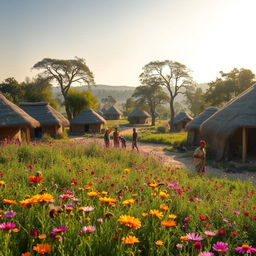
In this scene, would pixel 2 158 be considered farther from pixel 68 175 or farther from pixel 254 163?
pixel 254 163

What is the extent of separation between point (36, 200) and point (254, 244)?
2.36 meters

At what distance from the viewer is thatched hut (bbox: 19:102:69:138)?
2594cm

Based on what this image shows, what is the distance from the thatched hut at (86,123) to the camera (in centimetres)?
3244

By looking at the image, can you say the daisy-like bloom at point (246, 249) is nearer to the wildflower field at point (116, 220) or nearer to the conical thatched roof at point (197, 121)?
the wildflower field at point (116, 220)

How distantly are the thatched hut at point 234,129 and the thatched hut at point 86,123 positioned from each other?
1747cm

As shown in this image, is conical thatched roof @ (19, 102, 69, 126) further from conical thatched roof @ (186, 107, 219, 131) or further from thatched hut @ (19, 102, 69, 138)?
conical thatched roof @ (186, 107, 219, 131)

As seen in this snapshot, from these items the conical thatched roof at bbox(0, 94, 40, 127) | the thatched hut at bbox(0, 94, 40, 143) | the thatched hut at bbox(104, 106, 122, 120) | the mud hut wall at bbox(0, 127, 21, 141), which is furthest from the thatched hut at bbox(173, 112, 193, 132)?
the thatched hut at bbox(104, 106, 122, 120)

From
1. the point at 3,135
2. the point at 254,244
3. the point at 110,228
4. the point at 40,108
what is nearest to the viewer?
the point at 110,228

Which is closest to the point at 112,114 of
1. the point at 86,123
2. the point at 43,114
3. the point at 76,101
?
the point at 76,101

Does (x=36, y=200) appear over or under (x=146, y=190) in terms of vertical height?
over

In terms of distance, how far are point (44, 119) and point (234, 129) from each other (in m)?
17.5

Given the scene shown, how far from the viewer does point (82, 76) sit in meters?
39.3

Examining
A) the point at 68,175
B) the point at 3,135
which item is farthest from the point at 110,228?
the point at 3,135

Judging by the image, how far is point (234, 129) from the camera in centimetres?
1395
